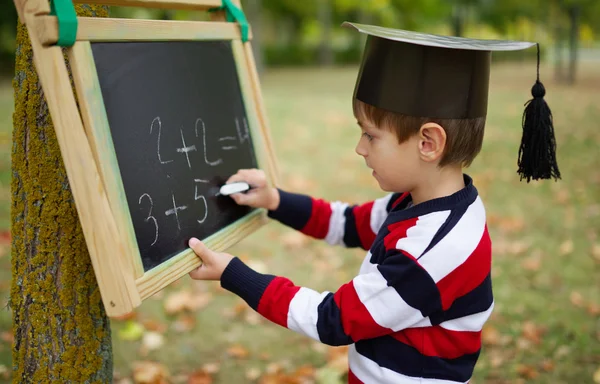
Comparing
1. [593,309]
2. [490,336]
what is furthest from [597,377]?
[593,309]

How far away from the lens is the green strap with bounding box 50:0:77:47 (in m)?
1.26

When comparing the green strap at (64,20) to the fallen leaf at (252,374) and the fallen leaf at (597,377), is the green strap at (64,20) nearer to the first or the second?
the fallen leaf at (252,374)

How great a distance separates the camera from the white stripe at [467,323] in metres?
1.61

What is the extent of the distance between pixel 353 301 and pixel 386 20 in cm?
2331

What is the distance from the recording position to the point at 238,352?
10.1 feet

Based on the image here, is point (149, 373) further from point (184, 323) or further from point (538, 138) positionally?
point (538, 138)

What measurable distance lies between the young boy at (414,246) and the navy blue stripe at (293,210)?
0.52 meters

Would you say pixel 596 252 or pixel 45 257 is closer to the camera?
pixel 45 257

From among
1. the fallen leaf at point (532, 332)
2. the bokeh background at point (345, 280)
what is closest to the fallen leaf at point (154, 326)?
the bokeh background at point (345, 280)

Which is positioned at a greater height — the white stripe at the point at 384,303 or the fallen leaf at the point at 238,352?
the white stripe at the point at 384,303

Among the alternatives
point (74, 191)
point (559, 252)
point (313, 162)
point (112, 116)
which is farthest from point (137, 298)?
point (313, 162)

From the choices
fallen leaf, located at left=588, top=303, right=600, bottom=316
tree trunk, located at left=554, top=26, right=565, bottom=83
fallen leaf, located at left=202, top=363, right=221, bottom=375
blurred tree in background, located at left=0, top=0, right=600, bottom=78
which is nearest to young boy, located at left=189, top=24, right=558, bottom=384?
fallen leaf, located at left=202, top=363, right=221, bottom=375

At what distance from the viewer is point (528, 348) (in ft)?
10.3

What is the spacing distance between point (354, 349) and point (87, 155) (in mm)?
997
